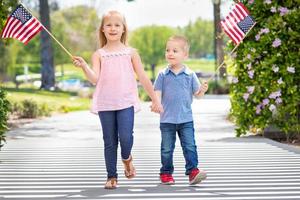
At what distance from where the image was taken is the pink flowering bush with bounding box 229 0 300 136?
1406cm

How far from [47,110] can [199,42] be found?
319 feet

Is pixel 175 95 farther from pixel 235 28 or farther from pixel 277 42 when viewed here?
pixel 277 42

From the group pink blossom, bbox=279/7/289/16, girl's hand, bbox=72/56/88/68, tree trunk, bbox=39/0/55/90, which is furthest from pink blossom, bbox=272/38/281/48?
tree trunk, bbox=39/0/55/90

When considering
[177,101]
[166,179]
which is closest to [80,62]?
[177,101]

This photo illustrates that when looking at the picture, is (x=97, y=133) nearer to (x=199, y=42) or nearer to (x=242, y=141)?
(x=242, y=141)

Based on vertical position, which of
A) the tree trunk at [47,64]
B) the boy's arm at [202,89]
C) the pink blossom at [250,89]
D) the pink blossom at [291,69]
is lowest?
the tree trunk at [47,64]

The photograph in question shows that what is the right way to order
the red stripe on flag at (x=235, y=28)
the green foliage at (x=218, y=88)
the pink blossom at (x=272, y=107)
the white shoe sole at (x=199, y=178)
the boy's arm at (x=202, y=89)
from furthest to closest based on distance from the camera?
the green foliage at (x=218, y=88)
the pink blossom at (x=272, y=107)
the red stripe on flag at (x=235, y=28)
the boy's arm at (x=202, y=89)
the white shoe sole at (x=199, y=178)

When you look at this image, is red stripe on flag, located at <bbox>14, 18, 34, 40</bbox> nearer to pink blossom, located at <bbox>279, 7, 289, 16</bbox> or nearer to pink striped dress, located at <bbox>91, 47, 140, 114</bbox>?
pink striped dress, located at <bbox>91, 47, 140, 114</bbox>

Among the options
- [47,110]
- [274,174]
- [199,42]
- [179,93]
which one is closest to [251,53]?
[274,174]

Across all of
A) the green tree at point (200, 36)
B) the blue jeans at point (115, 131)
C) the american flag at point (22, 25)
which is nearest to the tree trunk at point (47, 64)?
the american flag at point (22, 25)

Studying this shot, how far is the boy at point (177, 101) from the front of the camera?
338 inches

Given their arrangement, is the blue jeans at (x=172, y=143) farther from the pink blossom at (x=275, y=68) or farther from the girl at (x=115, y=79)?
the pink blossom at (x=275, y=68)

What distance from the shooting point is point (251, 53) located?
14.3m

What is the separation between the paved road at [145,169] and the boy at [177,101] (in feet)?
0.79
